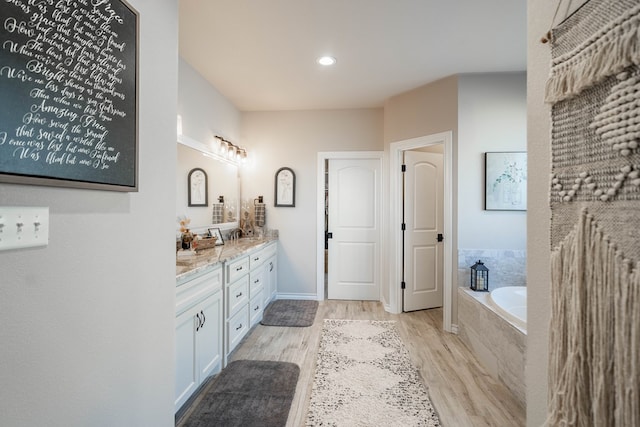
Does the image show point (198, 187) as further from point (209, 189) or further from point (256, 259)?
point (256, 259)

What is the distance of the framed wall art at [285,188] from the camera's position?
14.0 ft

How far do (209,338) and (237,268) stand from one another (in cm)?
65

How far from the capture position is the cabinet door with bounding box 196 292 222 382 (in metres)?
2.10

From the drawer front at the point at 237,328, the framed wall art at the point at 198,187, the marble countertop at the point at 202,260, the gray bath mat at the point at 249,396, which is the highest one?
the framed wall art at the point at 198,187

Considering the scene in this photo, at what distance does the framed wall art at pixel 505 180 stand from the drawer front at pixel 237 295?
2537mm

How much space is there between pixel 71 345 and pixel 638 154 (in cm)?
143

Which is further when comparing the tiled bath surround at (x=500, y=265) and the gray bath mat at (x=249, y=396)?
the tiled bath surround at (x=500, y=265)

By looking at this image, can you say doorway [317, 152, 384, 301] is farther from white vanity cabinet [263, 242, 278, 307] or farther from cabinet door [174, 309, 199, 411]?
cabinet door [174, 309, 199, 411]

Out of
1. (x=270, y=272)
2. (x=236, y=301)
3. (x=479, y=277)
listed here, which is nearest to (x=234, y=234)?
(x=270, y=272)

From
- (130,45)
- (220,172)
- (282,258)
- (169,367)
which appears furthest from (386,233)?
(130,45)

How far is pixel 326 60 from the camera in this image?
2828 millimetres

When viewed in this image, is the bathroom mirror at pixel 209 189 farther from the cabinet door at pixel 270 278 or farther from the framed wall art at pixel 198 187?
the cabinet door at pixel 270 278

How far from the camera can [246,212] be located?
427 centimetres

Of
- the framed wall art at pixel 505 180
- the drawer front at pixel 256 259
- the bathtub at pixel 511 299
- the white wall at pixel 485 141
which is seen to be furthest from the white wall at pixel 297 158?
the bathtub at pixel 511 299
